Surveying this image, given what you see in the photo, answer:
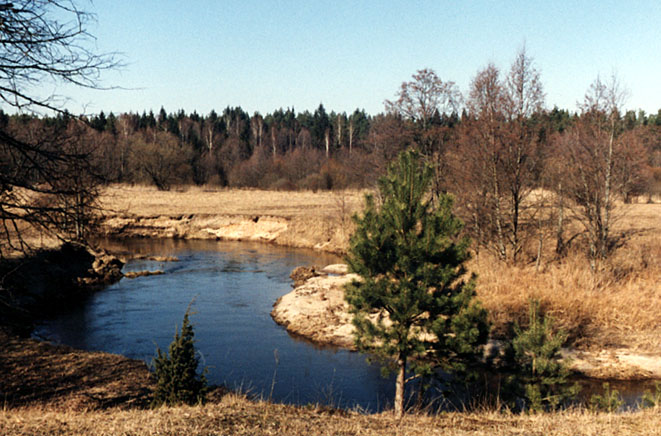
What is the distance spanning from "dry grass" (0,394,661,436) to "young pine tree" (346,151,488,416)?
1.69 metres

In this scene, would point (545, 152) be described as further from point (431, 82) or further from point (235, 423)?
point (235, 423)

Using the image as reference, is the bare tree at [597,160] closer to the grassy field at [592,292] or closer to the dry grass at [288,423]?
the grassy field at [592,292]

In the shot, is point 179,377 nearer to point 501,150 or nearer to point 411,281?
point 411,281

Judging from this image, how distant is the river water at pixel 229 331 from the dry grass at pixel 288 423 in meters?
2.58

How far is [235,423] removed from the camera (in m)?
7.01

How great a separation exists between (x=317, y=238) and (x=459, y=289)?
84.2ft

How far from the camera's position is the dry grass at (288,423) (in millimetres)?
6645

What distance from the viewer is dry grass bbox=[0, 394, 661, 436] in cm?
664

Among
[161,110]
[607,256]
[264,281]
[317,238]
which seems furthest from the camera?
[161,110]

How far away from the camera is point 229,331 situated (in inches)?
693

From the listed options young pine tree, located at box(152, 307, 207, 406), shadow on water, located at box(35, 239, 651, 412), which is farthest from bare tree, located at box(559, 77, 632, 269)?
young pine tree, located at box(152, 307, 207, 406)

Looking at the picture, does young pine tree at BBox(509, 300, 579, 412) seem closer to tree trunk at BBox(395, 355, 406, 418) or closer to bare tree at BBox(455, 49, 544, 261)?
tree trunk at BBox(395, 355, 406, 418)

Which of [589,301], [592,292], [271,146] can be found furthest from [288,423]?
[271,146]

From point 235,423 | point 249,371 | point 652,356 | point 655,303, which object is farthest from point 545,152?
point 235,423
